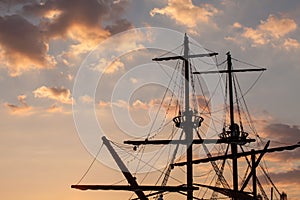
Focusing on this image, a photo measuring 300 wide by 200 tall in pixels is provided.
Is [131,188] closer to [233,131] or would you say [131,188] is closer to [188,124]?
[188,124]

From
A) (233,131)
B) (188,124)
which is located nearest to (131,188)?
(188,124)

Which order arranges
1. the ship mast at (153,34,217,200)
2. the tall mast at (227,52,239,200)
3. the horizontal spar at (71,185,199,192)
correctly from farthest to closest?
the tall mast at (227,52,239,200) → the ship mast at (153,34,217,200) → the horizontal spar at (71,185,199,192)

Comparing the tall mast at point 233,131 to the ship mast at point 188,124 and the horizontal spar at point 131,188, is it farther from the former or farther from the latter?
the horizontal spar at point 131,188

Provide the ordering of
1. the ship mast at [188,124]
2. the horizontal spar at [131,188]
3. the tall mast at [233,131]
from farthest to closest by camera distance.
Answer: the tall mast at [233,131], the ship mast at [188,124], the horizontal spar at [131,188]

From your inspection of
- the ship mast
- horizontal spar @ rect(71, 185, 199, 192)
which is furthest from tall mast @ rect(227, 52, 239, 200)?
horizontal spar @ rect(71, 185, 199, 192)

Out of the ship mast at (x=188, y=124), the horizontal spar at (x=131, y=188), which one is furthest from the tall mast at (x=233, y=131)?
the horizontal spar at (x=131, y=188)

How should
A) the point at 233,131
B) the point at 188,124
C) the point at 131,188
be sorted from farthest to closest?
the point at 233,131
the point at 188,124
the point at 131,188

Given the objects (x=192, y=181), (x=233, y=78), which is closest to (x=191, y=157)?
(x=192, y=181)

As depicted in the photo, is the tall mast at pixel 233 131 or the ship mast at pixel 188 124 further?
the tall mast at pixel 233 131

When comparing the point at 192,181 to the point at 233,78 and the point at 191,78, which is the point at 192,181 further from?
the point at 233,78

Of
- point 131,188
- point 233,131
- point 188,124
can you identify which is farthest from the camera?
point 233,131

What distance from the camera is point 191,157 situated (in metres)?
56.8

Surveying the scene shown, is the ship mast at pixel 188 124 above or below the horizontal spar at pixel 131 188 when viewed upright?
above

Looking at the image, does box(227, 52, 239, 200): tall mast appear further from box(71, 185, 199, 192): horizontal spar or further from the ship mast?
box(71, 185, 199, 192): horizontal spar
